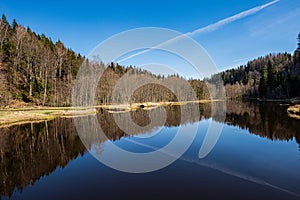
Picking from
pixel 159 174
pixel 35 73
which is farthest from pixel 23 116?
pixel 159 174

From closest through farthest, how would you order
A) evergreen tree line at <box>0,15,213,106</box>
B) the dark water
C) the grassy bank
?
the dark water
the grassy bank
evergreen tree line at <box>0,15,213,106</box>

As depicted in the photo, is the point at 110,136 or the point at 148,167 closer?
the point at 148,167

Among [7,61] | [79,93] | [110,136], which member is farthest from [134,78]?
[110,136]

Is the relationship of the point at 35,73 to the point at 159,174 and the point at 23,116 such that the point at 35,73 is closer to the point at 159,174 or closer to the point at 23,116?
the point at 23,116

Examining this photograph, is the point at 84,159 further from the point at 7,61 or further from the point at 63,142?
the point at 7,61

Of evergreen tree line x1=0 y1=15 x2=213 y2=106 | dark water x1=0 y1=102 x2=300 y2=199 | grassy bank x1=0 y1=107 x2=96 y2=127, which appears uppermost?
evergreen tree line x1=0 y1=15 x2=213 y2=106

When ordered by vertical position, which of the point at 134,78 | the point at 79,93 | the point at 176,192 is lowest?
the point at 176,192

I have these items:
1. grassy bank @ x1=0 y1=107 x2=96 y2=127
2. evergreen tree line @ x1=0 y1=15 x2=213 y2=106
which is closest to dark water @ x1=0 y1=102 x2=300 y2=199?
grassy bank @ x1=0 y1=107 x2=96 y2=127

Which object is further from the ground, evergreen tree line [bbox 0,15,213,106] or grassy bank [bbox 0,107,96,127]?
evergreen tree line [bbox 0,15,213,106]

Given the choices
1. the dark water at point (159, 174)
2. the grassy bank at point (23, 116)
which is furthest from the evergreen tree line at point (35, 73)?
the dark water at point (159, 174)

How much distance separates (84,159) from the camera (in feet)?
52.1

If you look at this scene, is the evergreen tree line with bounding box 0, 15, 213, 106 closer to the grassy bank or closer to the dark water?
the grassy bank

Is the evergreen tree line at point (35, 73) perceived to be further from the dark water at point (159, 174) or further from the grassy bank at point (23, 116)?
the dark water at point (159, 174)

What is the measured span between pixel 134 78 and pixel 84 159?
190 ft
